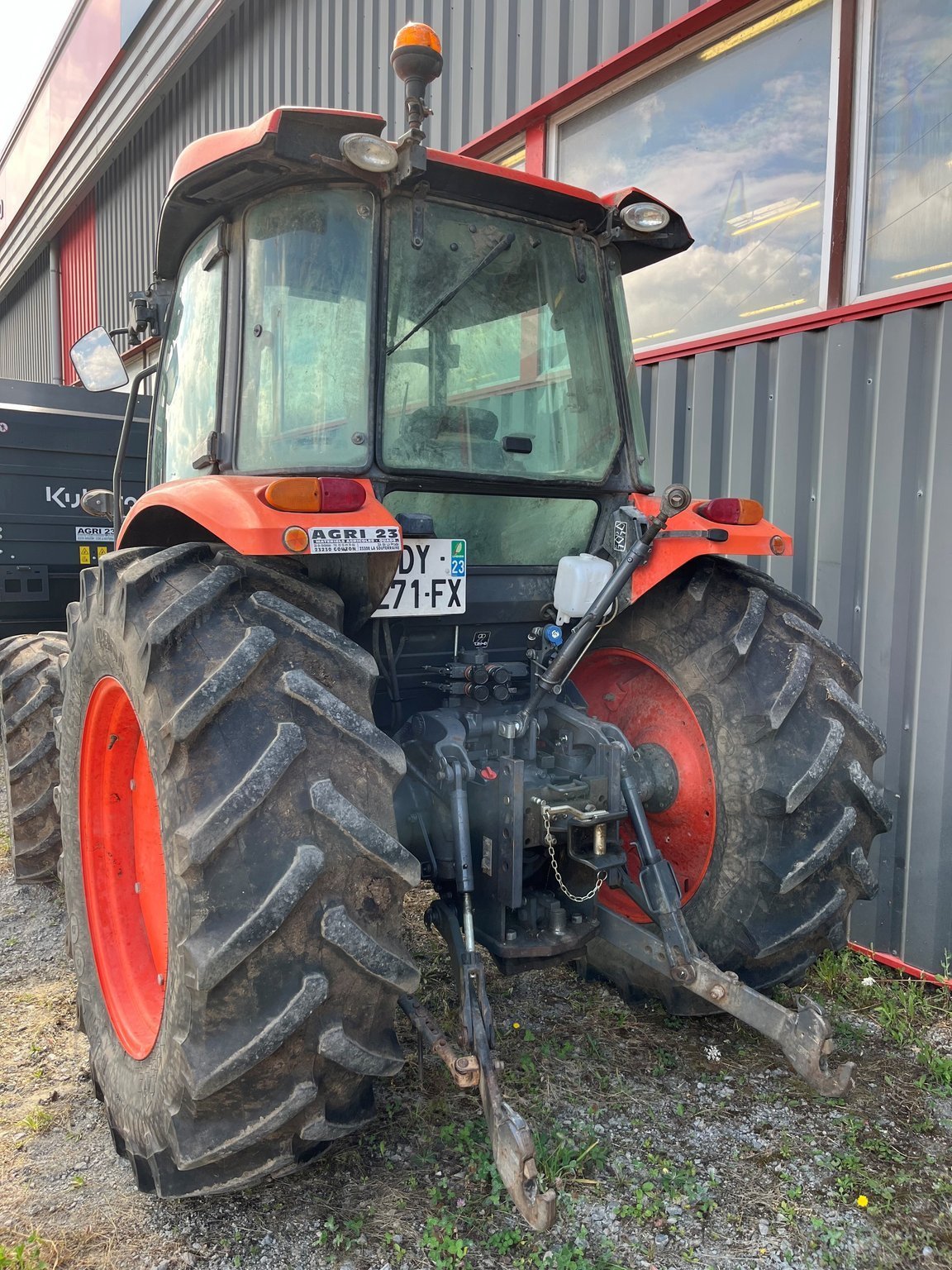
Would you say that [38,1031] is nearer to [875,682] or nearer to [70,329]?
[875,682]

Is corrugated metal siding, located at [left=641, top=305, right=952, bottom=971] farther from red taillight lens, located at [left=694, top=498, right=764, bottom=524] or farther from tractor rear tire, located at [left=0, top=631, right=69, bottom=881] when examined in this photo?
tractor rear tire, located at [left=0, top=631, right=69, bottom=881]

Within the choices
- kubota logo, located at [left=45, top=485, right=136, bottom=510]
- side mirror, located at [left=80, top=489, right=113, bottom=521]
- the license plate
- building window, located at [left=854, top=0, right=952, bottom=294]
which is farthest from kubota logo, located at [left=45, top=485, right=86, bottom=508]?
building window, located at [left=854, top=0, right=952, bottom=294]

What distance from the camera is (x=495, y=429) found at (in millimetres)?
2646

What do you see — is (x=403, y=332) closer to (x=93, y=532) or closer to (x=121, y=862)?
(x=121, y=862)

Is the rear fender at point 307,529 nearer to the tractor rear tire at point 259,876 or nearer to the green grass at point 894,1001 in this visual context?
the tractor rear tire at point 259,876

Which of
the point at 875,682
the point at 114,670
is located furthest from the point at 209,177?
the point at 875,682

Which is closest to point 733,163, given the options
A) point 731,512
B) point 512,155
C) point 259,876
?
point 512,155

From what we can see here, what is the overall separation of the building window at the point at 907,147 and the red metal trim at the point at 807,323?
13 centimetres

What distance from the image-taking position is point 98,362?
3479 mm

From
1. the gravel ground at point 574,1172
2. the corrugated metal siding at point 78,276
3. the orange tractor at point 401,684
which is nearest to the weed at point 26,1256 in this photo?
the gravel ground at point 574,1172

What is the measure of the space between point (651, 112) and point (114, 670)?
14.1ft

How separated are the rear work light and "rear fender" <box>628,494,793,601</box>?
3.04 feet

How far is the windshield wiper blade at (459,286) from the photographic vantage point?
8.00 feet

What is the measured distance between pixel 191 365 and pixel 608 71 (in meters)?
3.44
